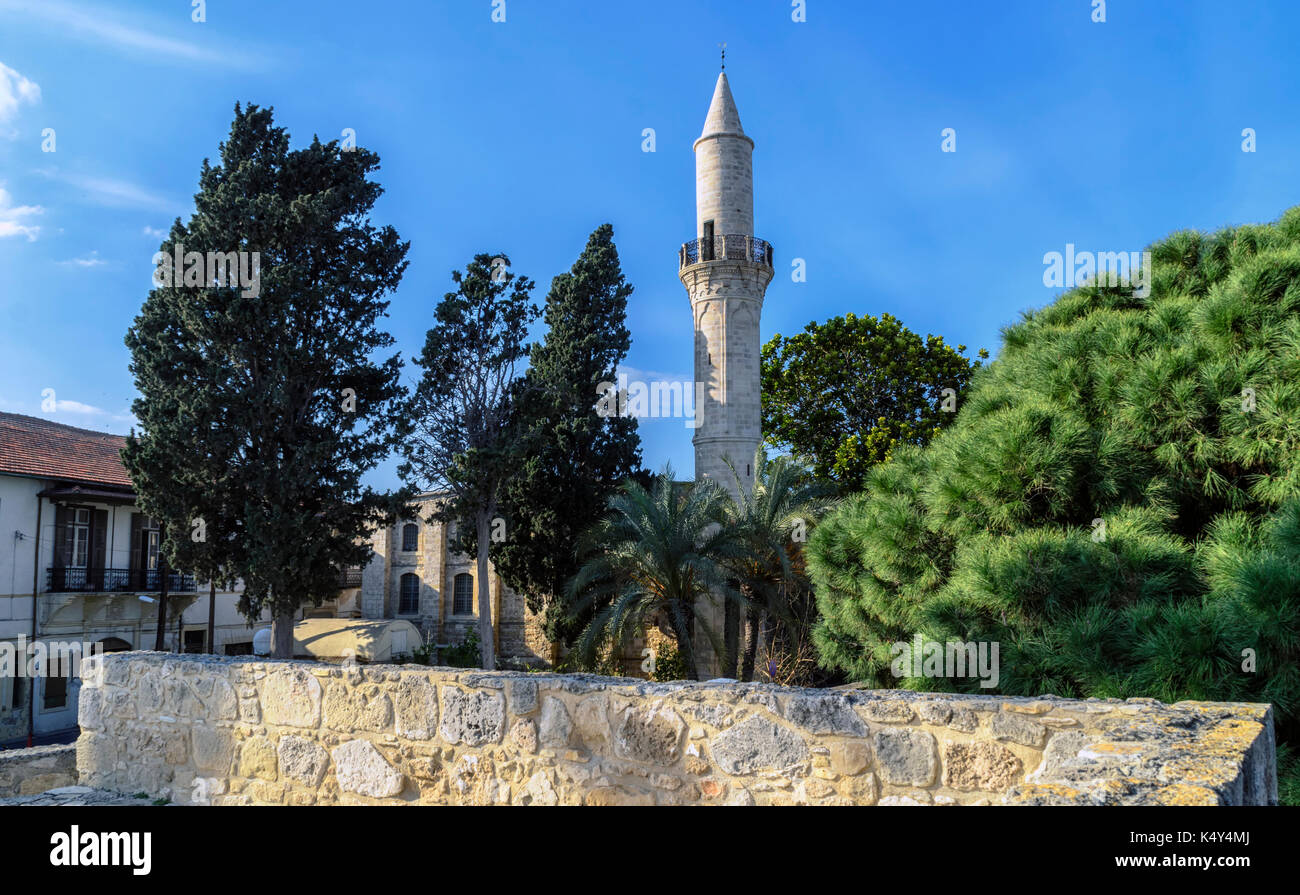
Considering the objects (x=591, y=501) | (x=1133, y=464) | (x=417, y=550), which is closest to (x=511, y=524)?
(x=591, y=501)

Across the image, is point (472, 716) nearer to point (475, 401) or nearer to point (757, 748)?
point (757, 748)

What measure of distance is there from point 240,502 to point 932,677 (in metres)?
14.6

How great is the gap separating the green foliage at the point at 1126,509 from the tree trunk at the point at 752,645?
30.7 feet

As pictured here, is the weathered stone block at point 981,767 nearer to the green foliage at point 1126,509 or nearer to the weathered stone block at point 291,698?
the green foliage at point 1126,509

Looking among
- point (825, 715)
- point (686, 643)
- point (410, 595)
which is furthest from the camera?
point (410, 595)

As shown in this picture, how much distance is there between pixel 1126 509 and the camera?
6.90 metres

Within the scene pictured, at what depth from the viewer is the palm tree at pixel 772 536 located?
17.5 m

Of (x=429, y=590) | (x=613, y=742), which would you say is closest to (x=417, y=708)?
(x=613, y=742)

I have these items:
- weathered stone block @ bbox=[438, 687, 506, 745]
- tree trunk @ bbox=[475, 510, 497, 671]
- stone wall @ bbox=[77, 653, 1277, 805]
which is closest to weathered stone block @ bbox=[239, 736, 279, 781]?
stone wall @ bbox=[77, 653, 1277, 805]

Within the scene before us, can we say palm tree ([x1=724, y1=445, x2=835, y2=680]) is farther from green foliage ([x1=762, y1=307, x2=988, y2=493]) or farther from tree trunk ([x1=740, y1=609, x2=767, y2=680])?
green foliage ([x1=762, y1=307, x2=988, y2=493])

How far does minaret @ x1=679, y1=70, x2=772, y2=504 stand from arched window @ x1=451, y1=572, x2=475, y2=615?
11729 mm

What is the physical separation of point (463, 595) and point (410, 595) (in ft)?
8.18
